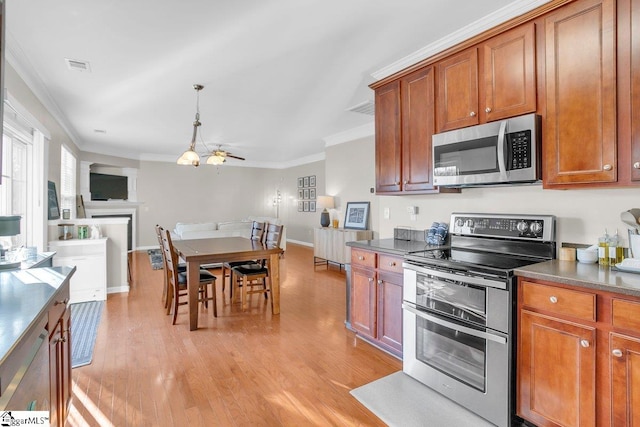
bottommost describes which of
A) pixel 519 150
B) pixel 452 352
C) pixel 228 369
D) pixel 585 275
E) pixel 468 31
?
pixel 228 369

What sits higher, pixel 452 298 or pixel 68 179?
pixel 68 179

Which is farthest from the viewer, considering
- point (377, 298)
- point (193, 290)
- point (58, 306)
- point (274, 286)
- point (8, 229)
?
point (274, 286)

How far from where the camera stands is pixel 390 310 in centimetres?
267

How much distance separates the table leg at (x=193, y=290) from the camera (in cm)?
327

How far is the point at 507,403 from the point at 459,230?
1274 millimetres

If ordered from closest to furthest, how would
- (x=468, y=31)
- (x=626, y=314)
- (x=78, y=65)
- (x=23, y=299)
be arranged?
(x=23, y=299), (x=626, y=314), (x=468, y=31), (x=78, y=65)

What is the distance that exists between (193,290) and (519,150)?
3.09 meters

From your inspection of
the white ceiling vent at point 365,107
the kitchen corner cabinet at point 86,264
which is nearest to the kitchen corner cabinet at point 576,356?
the white ceiling vent at point 365,107

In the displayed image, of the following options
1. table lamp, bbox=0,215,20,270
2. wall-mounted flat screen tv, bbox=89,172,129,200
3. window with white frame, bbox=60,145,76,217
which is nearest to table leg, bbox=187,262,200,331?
table lamp, bbox=0,215,20,270

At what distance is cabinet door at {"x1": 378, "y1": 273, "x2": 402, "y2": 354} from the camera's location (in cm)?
258

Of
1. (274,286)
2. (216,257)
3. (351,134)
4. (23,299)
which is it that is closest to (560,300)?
(23,299)

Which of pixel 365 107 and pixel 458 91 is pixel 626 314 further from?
pixel 365 107

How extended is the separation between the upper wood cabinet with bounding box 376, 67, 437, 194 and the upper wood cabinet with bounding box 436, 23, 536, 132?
0.14m

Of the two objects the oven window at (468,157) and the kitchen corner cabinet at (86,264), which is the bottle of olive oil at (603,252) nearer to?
the oven window at (468,157)
